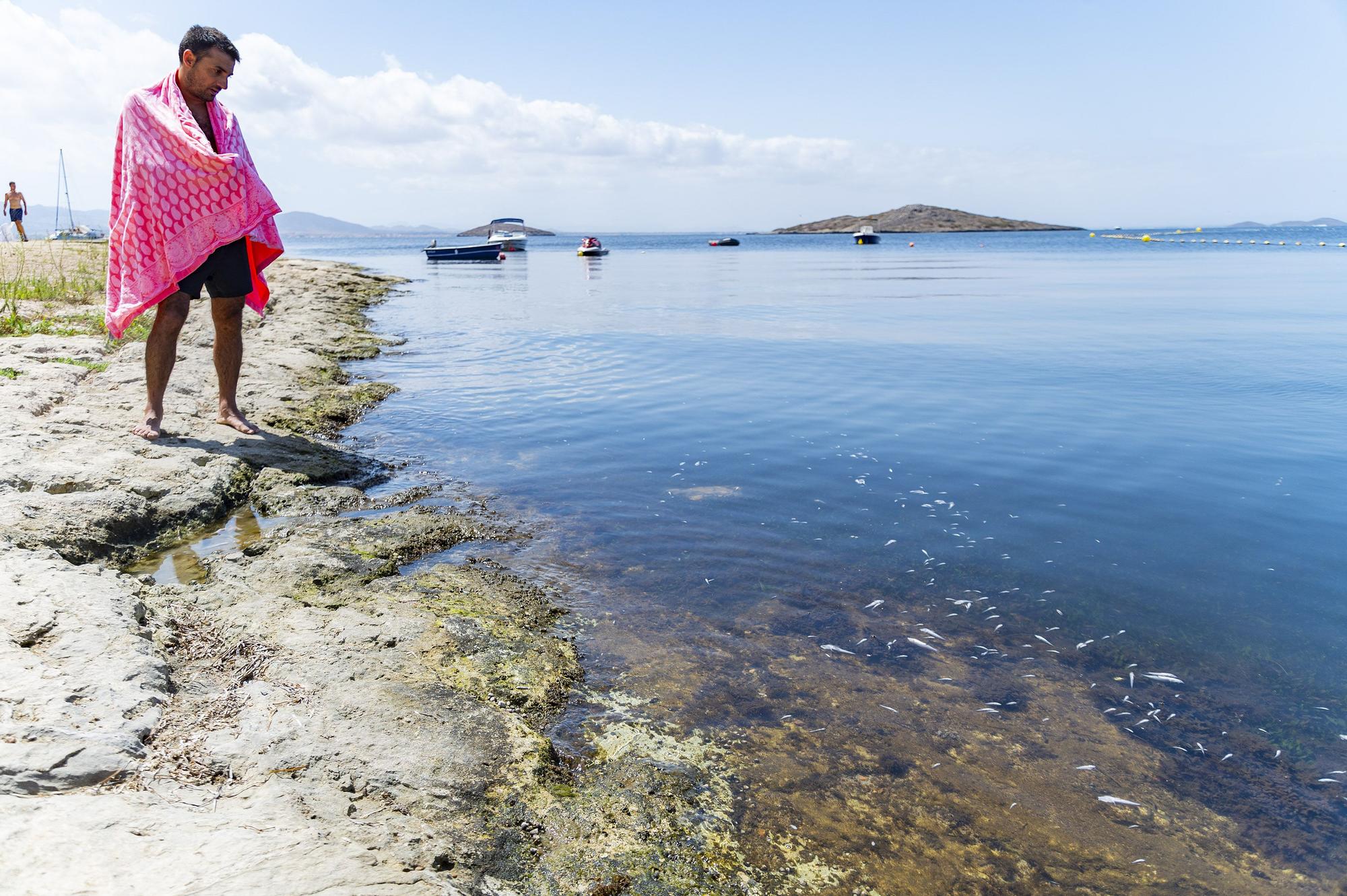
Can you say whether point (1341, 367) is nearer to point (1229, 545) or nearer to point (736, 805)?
point (1229, 545)

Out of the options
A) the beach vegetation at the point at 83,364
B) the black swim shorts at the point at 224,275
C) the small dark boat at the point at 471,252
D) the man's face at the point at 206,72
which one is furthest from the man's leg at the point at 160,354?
the small dark boat at the point at 471,252

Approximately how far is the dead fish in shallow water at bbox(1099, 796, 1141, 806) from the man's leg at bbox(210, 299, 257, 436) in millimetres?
5974

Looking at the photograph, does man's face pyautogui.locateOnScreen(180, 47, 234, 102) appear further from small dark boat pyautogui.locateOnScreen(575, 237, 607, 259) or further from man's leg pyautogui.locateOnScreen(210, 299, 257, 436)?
small dark boat pyautogui.locateOnScreen(575, 237, 607, 259)

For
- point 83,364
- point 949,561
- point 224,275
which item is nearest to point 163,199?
point 224,275

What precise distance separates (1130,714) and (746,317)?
51.4 feet

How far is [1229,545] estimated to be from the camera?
5285mm

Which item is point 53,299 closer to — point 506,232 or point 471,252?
point 471,252

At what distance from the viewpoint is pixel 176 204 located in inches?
218

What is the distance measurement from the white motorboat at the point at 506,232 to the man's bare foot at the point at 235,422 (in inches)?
1921

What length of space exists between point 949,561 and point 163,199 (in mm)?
5796

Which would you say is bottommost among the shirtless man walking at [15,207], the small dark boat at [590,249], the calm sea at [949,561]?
the calm sea at [949,561]

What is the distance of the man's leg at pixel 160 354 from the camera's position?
5469mm

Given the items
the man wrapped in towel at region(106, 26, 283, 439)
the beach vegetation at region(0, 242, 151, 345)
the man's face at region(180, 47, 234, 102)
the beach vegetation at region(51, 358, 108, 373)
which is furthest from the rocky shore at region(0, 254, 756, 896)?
the beach vegetation at region(0, 242, 151, 345)

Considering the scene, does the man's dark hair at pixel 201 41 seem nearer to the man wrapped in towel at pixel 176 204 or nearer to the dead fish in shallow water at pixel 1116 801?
the man wrapped in towel at pixel 176 204
